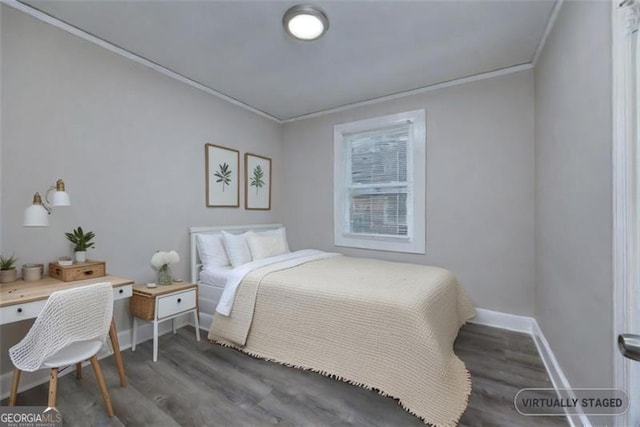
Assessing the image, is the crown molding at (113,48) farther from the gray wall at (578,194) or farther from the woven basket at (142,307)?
the gray wall at (578,194)

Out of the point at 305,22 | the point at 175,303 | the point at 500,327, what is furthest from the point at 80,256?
the point at 500,327

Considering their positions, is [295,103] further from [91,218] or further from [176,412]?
[176,412]

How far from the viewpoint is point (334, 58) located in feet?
8.39

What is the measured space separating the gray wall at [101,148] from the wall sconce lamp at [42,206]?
0.08 m

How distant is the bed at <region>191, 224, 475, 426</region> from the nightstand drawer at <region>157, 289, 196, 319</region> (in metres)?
0.27

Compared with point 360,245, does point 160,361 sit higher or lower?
lower

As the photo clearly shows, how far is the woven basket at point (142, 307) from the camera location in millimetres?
2248

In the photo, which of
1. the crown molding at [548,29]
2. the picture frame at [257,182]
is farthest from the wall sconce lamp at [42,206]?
the crown molding at [548,29]

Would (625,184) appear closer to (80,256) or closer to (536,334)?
(536,334)

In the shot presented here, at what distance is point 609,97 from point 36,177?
344 centimetres

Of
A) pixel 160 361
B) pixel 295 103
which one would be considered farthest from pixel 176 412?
pixel 295 103

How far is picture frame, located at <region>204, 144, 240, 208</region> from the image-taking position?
321 cm

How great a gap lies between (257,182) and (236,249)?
1233 millimetres

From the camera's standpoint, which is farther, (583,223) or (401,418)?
(401,418)
